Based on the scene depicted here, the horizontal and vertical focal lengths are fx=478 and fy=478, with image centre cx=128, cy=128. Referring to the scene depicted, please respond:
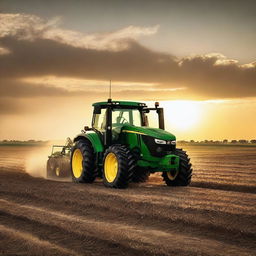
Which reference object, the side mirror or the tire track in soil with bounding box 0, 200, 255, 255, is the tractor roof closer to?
the side mirror

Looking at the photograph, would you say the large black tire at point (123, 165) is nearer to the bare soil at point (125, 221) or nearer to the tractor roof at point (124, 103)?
the bare soil at point (125, 221)

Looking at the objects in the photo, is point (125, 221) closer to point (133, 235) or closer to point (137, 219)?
point (137, 219)

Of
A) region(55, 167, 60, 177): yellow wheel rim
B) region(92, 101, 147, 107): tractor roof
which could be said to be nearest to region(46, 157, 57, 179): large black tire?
region(55, 167, 60, 177): yellow wheel rim

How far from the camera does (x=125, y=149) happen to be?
13148mm

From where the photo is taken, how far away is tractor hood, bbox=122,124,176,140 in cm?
1354

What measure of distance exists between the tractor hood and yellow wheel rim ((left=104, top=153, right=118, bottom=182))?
0.96 metres

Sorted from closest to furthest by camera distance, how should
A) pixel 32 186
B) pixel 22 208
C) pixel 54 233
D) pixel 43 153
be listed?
pixel 54 233 < pixel 22 208 < pixel 32 186 < pixel 43 153

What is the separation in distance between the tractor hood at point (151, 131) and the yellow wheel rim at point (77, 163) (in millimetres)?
1982

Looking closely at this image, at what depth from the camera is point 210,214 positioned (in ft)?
30.2

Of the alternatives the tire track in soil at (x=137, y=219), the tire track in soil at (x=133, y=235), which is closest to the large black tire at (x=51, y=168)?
the tire track in soil at (x=137, y=219)

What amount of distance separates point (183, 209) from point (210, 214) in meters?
0.68

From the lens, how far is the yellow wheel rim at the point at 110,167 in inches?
533

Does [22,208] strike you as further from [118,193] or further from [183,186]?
→ [183,186]

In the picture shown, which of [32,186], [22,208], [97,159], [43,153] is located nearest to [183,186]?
[97,159]
